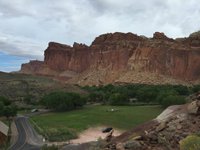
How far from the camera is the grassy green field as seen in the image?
6444 centimetres

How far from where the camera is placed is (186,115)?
2119 centimetres

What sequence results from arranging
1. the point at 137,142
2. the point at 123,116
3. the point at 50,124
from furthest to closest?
the point at 123,116, the point at 50,124, the point at 137,142

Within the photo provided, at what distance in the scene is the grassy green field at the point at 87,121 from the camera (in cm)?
6444

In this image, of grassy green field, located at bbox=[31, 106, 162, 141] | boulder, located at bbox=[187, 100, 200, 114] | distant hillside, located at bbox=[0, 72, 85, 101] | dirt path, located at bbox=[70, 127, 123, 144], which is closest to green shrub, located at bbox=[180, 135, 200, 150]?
boulder, located at bbox=[187, 100, 200, 114]

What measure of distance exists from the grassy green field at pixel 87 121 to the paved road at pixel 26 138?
69.8 inches

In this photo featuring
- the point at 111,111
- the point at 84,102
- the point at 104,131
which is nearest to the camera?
the point at 104,131

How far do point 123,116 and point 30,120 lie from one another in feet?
63.3

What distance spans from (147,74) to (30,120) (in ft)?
405

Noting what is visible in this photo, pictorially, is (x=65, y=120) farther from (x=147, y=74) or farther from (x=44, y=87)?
(x=147, y=74)

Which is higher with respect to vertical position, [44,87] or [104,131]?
[44,87]

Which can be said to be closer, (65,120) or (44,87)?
(65,120)

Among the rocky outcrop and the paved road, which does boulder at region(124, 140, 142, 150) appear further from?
the paved road

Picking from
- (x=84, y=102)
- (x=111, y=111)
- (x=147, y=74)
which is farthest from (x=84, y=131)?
(x=147, y=74)

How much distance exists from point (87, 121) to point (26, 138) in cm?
1803
